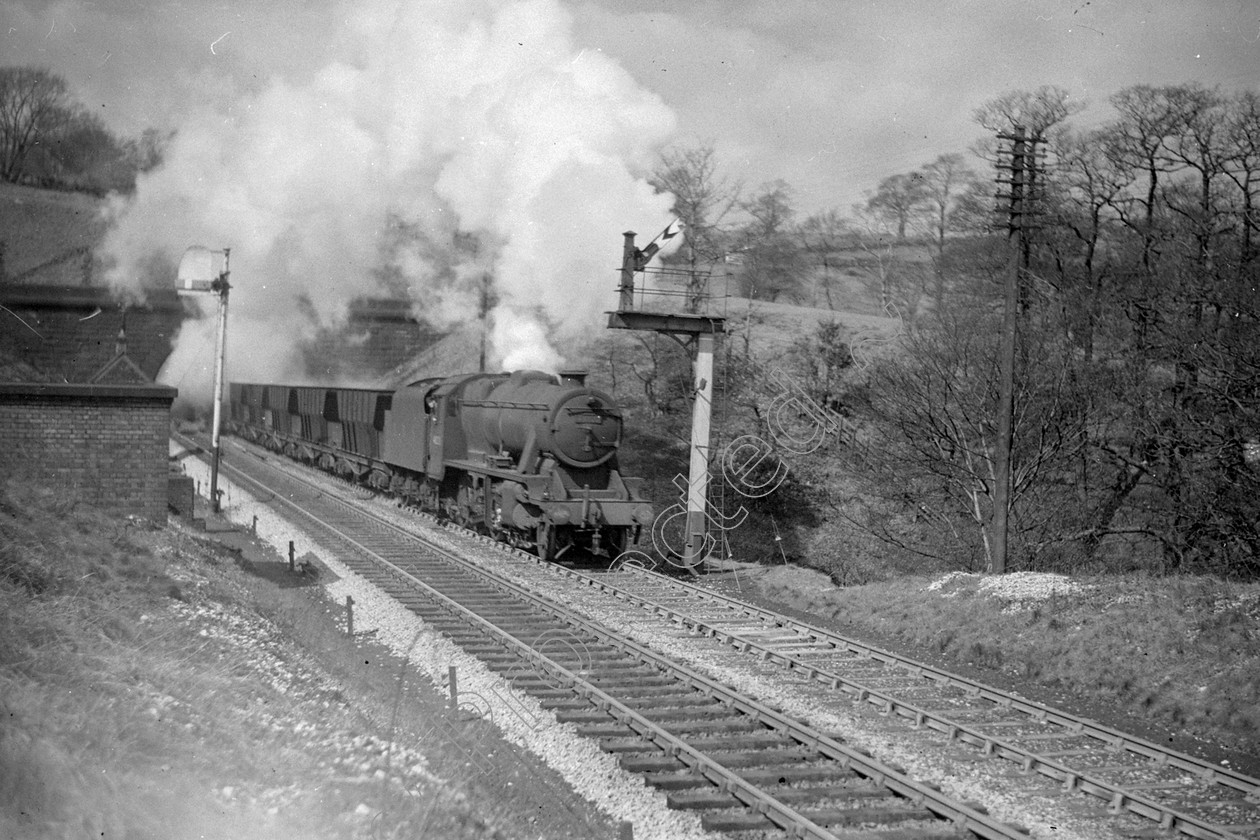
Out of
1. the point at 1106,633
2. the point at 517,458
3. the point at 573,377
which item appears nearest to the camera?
the point at 1106,633

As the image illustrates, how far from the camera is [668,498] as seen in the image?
85.9 ft

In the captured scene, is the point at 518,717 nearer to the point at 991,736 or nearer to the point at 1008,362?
the point at 991,736

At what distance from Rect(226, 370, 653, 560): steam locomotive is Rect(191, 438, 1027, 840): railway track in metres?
2.41

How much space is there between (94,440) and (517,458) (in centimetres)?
616

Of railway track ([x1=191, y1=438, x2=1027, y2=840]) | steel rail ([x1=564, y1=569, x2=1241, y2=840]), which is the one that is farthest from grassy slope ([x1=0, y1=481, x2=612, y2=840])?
steel rail ([x1=564, y1=569, x2=1241, y2=840])

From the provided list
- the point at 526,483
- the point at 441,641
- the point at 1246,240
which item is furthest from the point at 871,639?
the point at 1246,240

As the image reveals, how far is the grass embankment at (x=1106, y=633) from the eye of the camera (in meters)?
8.99

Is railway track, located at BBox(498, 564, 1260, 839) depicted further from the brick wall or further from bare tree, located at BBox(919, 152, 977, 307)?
bare tree, located at BBox(919, 152, 977, 307)

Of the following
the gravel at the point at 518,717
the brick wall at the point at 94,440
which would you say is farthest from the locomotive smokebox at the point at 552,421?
the brick wall at the point at 94,440

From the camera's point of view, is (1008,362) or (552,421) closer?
(552,421)

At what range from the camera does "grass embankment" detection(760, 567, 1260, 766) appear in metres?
8.99

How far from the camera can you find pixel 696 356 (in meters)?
16.7

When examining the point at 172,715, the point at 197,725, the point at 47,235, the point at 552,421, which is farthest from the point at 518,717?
the point at 47,235

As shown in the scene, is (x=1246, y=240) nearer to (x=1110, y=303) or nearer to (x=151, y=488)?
(x=1110, y=303)
